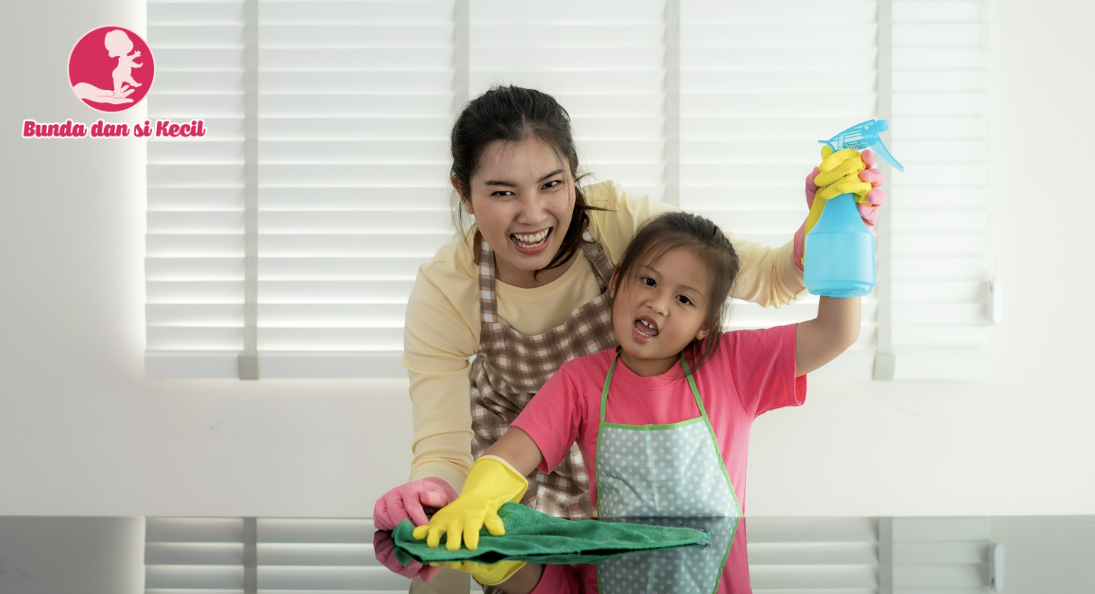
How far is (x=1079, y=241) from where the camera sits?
2.24 m

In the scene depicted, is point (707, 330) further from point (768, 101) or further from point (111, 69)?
point (111, 69)

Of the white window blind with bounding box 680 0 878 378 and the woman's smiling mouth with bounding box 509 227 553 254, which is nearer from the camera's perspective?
the woman's smiling mouth with bounding box 509 227 553 254

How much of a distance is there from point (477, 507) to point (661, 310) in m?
0.38

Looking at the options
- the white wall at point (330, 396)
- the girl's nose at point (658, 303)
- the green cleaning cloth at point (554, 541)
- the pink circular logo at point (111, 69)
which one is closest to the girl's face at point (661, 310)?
the girl's nose at point (658, 303)

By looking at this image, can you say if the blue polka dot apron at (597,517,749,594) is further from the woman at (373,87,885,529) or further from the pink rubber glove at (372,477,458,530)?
the woman at (373,87,885,529)

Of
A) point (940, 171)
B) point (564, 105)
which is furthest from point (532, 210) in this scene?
point (940, 171)

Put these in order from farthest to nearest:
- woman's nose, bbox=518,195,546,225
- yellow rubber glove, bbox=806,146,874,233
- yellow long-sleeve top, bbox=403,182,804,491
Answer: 1. yellow long-sleeve top, bbox=403,182,804,491
2. woman's nose, bbox=518,195,546,225
3. yellow rubber glove, bbox=806,146,874,233

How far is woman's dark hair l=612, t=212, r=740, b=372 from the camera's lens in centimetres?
115

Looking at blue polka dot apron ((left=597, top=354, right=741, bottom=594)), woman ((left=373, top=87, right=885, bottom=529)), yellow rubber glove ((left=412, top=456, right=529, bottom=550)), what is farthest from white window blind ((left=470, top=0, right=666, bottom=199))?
yellow rubber glove ((left=412, top=456, right=529, bottom=550))

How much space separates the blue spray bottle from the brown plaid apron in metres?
0.43

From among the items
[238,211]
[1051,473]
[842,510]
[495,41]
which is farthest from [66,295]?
[1051,473]

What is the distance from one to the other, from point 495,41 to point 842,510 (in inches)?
59.2

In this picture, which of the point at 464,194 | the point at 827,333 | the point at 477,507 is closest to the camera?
the point at 477,507

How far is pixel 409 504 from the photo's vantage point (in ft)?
2.80
